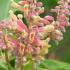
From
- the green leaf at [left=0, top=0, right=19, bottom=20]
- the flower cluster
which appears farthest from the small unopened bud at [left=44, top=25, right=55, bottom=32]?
the green leaf at [left=0, top=0, right=19, bottom=20]

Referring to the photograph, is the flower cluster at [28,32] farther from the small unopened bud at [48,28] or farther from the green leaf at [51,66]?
the green leaf at [51,66]

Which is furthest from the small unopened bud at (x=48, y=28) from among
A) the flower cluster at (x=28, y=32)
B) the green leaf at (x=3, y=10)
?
the green leaf at (x=3, y=10)

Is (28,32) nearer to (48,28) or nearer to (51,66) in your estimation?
(48,28)

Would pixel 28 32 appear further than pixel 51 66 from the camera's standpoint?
No

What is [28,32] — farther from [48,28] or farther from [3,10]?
[3,10]

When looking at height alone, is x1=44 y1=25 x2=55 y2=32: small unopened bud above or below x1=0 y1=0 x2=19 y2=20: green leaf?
below

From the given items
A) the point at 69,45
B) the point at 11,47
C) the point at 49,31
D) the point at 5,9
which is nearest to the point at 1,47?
the point at 11,47

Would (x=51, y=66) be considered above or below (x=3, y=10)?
below

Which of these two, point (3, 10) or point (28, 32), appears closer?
point (28, 32)

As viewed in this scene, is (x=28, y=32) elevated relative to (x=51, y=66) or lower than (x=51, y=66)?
elevated

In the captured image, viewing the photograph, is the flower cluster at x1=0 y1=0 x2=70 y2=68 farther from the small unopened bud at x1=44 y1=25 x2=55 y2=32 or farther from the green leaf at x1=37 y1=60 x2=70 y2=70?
the green leaf at x1=37 y1=60 x2=70 y2=70

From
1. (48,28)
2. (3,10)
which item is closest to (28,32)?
(48,28)

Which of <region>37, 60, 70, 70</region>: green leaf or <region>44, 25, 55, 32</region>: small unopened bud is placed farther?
<region>37, 60, 70, 70</region>: green leaf
